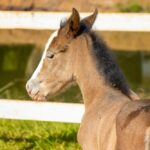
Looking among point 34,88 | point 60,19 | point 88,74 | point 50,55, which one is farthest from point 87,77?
point 60,19

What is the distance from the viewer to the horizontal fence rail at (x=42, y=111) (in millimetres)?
5953

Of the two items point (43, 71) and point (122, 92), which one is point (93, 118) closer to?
point (122, 92)

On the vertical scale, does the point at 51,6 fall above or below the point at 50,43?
below

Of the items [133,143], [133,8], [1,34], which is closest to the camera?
[133,143]

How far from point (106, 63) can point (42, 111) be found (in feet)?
4.66

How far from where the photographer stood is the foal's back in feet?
12.6

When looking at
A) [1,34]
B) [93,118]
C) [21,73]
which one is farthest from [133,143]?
[1,34]

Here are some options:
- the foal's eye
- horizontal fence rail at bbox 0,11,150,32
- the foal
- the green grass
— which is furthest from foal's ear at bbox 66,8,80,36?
the green grass

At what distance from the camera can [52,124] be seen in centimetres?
714

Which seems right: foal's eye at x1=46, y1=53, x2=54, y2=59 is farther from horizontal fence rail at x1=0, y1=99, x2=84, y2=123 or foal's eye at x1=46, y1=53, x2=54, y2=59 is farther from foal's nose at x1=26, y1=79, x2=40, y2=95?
horizontal fence rail at x1=0, y1=99, x2=84, y2=123

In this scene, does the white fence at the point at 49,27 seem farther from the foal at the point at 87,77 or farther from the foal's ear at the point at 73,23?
the foal's ear at the point at 73,23

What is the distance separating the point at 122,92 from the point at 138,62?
1151cm

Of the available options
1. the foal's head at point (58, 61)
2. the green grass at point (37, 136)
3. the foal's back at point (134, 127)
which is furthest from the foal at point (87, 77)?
the green grass at point (37, 136)

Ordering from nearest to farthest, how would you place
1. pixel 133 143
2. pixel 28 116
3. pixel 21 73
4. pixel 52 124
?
pixel 133 143, pixel 28 116, pixel 52 124, pixel 21 73
